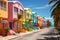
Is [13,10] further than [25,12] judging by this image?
No

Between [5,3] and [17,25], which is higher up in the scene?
[5,3]

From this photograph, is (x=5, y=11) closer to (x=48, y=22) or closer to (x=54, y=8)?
(x=54, y=8)

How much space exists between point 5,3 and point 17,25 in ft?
48.7

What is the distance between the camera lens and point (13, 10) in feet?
163

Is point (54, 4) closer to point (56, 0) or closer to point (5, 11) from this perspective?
point (56, 0)

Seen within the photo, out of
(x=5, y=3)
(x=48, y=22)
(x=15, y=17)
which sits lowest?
(x=48, y=22)

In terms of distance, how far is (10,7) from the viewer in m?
48.8

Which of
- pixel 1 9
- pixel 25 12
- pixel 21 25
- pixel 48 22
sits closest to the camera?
pixel 1 9

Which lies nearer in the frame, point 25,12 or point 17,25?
point 17,25

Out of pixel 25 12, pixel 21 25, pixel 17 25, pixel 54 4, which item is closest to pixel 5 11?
pixel 54 4

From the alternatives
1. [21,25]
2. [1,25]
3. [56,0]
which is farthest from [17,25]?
[56,0]

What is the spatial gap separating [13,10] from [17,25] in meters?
7.32

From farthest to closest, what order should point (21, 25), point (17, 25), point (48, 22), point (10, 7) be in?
1. point (48, 22)
2. point (21, 25)
3. point (17, 25)
4. point (10, 7)

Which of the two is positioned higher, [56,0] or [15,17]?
[56,0]
